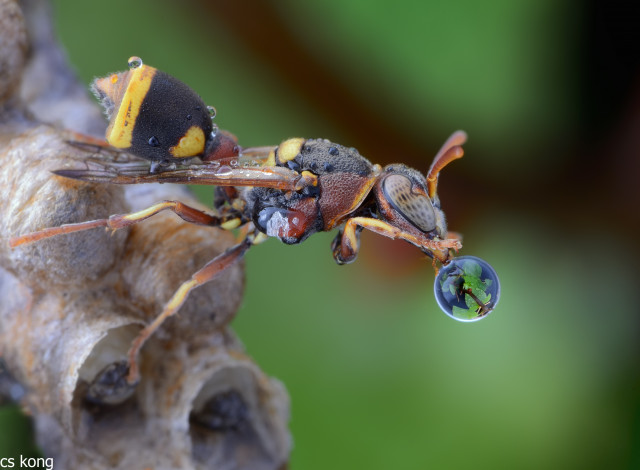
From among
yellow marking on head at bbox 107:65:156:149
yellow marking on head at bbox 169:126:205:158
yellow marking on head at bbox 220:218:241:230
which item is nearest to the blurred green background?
yellow marking on head at bbox 220:218:241:230

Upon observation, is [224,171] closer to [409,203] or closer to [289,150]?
[289,150]

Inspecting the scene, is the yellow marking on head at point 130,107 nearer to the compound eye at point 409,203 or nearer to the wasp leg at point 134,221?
the wasp leg at point 134,221

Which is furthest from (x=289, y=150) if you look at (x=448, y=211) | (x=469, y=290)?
(x=448, y=211)

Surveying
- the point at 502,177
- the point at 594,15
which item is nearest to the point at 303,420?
the point at 502,177

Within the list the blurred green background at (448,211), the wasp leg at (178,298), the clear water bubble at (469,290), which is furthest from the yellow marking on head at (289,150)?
the blurred green background at (448,211)

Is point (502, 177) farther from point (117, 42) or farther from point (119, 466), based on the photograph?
point (119, 466)
